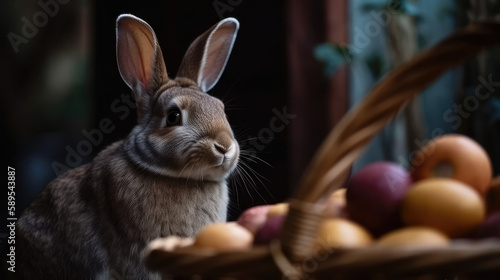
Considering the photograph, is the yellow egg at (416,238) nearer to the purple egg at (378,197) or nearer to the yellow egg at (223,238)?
the purple egg at (378,197)

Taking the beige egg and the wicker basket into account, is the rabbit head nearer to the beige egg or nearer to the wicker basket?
the beige egg

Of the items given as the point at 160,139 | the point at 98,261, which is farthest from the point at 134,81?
the point at 98,261

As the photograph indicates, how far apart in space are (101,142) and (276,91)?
0.41 meters

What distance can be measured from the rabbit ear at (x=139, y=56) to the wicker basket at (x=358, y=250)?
0.53 m

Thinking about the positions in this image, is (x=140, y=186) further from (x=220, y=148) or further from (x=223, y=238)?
(x=223, y=238)

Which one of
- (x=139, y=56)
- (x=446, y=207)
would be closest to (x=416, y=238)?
(x=446, y=207)

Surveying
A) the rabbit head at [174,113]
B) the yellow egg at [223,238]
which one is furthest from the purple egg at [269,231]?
the rabbit head at [174,113]

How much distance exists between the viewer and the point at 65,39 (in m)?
1.45

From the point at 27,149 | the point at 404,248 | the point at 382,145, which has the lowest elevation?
the point at 382,145

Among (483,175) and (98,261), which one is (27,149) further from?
(483,175)

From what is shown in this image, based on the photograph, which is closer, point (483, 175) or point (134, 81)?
point (483, 175)

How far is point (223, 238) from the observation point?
0.77 m

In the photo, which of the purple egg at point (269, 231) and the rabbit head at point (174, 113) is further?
the rabbit head at point (174, 113)

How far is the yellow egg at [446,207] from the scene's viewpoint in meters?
0.70
